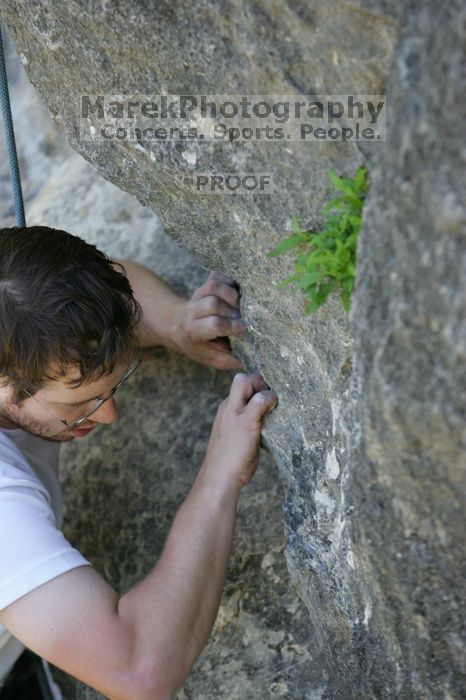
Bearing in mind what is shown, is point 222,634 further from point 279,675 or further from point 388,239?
point 388,239

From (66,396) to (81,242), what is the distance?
30 centimetres

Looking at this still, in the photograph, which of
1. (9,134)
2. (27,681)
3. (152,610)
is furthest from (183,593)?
(9,134)

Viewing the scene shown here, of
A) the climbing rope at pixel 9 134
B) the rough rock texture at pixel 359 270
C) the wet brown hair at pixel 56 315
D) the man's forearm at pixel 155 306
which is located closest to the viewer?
the rough rock texture at pixel 359 270

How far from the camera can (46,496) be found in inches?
71.1

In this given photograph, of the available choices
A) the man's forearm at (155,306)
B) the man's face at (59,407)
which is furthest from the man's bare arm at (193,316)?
the man's face at (59,407)

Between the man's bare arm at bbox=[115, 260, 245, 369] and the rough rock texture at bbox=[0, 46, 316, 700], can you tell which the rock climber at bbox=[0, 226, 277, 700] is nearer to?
the man's bare arm at bbox=[115, 260, 245, 369]

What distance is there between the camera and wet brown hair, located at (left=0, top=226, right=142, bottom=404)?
162 centimetres

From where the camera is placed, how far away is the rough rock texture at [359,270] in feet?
3.28

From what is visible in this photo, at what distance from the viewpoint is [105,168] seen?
1.73m

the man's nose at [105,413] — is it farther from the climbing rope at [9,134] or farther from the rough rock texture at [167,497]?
the climbing rope at [9,134]

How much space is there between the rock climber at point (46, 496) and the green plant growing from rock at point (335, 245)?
1.39 ft

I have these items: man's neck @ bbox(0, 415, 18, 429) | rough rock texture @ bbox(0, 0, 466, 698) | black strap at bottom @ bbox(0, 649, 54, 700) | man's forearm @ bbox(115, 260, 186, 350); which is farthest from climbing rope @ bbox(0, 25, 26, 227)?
black strap at bottom @ bbox(0, 649, 54, 700)

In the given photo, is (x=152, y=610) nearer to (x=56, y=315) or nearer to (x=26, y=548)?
(x=26, y=548)

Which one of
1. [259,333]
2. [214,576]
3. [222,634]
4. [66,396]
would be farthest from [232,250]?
[222,634]
